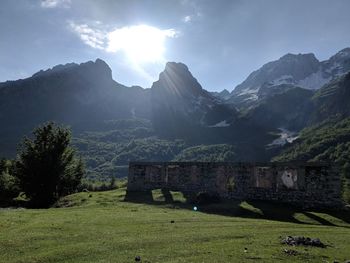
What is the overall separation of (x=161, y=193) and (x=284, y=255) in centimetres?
3376

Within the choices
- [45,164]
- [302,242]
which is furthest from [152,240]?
[45,164]

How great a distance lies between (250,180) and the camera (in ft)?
162

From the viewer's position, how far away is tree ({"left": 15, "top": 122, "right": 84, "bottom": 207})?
55.2 m

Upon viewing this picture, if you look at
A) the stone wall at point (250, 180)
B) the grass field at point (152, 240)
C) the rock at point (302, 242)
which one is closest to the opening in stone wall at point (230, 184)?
the stone wall at point (250, 180)

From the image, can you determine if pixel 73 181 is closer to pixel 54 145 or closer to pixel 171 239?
pixel 54 145

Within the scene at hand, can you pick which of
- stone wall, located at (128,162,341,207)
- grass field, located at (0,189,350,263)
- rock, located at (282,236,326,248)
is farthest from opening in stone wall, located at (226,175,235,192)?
rock, located at (282,236,326,248)

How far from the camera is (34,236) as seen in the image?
22.5 meters

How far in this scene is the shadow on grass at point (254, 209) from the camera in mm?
39125

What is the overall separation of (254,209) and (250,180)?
758cm

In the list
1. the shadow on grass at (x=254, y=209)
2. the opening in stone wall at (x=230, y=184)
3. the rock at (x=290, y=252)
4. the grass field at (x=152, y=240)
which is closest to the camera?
the grass field at (x=152, y=240)

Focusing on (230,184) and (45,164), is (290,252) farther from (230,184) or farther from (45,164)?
(45,164)

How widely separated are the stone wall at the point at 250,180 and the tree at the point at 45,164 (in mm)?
9837

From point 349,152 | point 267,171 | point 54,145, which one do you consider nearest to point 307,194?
point 267,171

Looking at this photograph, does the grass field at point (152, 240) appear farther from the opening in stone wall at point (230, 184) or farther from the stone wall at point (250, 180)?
the opening in stone wall at point (230, 184)
